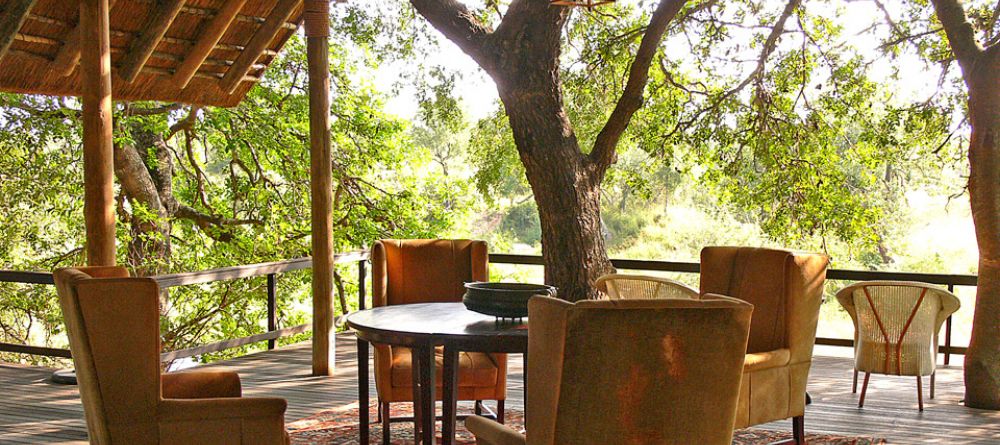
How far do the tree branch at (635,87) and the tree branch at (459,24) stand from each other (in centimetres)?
97

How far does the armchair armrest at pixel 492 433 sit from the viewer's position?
260cm

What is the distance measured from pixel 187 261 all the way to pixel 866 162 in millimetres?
7380

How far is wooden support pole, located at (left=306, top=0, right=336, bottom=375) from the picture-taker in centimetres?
571

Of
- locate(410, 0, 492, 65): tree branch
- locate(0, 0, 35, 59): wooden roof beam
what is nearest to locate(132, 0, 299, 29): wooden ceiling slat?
locate(410, 0, 492, 65): tree branch

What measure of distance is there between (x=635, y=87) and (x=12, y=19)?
3.61 metres

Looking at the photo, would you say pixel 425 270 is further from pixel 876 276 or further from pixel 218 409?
pixel 876 276

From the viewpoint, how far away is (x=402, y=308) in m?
3.95

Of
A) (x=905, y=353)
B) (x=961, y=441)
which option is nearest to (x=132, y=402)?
(x=961, y=441)

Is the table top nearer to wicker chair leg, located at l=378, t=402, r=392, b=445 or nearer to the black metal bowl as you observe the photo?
the black metal bowl

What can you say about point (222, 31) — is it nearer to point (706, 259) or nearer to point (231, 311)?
point (706, 259)

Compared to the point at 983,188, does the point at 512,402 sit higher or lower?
lower

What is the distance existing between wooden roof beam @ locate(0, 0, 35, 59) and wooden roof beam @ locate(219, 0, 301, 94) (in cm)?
200

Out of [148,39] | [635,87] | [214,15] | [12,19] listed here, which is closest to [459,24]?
[635,87]

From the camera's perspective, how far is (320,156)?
572 centimetres
